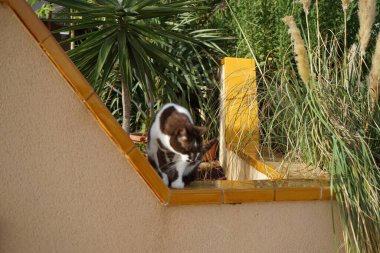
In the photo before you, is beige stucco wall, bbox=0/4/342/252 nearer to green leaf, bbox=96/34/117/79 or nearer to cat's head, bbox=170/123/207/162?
cat's head, bbox=170/123/207/162

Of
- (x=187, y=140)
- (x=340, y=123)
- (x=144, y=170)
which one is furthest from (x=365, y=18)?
(x=144, y=170)

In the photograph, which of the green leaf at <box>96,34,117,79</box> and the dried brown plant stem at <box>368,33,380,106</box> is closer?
the dried brown plant stem at <box>368,33,380,106</box>

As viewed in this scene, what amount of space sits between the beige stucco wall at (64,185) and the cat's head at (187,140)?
458mm

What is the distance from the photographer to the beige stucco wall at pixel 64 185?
2.00 metres

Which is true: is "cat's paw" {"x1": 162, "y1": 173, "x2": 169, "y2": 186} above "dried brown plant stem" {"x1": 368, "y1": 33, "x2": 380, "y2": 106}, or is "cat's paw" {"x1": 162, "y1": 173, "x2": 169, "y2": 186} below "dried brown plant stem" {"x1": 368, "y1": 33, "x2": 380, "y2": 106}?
below

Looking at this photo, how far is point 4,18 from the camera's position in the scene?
1.97 meters

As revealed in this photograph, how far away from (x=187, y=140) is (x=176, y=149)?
89 millimetres

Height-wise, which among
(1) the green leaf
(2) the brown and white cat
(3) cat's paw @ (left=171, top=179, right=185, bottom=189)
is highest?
(1) the green leaf

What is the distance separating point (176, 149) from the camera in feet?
8.92

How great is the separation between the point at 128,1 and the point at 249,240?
8.22 ft

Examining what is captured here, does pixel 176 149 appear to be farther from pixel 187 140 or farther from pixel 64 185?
pixel 64 185

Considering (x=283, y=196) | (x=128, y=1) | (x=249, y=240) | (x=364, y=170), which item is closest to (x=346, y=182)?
(x=364, y=170)

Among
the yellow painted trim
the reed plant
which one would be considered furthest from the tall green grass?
the yellow painted trim

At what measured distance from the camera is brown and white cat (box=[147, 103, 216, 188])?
8.86ft
